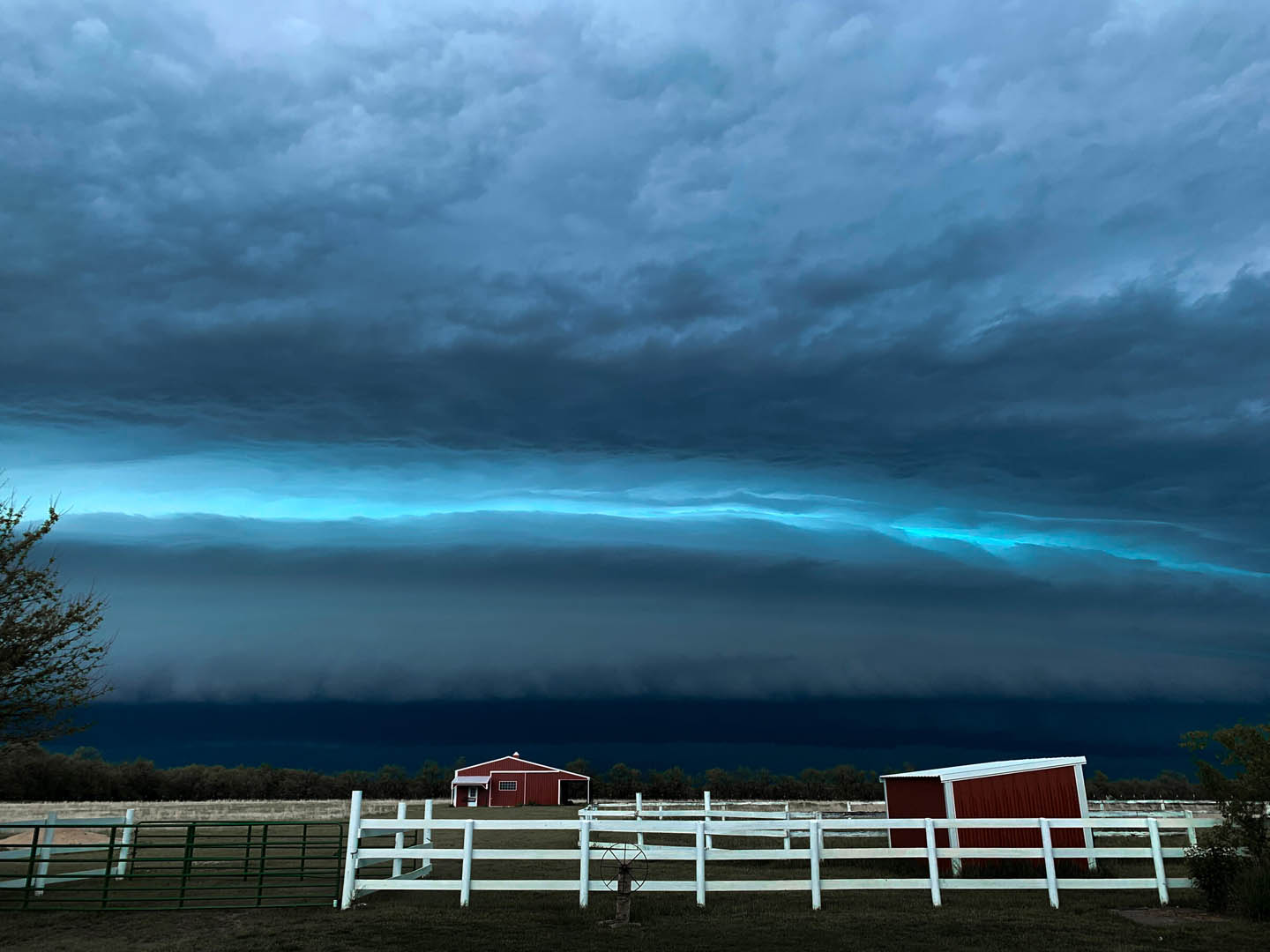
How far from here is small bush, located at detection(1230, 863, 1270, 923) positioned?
13.2 meters

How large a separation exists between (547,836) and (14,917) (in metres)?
20.1

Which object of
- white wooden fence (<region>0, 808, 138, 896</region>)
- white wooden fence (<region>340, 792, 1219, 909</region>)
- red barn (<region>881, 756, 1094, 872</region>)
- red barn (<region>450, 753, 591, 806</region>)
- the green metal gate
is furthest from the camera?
red barn (<region>450, 753, 591, 806</region>)

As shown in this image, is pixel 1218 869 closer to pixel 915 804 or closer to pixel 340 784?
pixel 915 804

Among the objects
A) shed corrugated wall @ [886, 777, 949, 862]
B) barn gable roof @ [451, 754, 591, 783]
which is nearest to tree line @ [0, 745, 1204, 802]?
barn gable roof @ [451, 754, 591, 783]

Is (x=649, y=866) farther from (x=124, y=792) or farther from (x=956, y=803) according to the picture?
(x=124, y=792)

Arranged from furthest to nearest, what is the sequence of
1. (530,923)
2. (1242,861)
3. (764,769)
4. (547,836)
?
(764,769), (547,836), (1242,861), (530,923)

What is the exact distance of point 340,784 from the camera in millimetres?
95625

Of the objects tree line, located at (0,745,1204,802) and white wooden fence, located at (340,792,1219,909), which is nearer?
white wooden fence, located at (340,792,1219,909)

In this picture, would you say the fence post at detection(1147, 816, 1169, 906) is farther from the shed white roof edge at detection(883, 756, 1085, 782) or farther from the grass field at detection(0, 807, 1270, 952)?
the shed white roof edge at detection(883, 756, 1085, 782)

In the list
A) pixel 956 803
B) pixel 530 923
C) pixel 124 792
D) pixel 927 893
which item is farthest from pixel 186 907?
pixel 124 792

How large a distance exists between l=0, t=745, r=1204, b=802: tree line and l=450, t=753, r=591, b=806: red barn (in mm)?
8561

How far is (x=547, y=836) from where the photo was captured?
3272cm

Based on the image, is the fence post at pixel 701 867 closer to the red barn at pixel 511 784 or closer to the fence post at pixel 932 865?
the fence post at pixel 932 865

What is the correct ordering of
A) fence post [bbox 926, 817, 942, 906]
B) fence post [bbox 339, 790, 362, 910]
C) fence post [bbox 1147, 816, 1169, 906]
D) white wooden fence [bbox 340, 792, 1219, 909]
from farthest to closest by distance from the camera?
fence post [bbox 1147, 816, 1169, 906] < fence post [bbox 926, 817, 942, 906] < fence post [bbox 339, 790, 362, 910] < white wooden fence [bbox 340, 792, 1219, 909]
